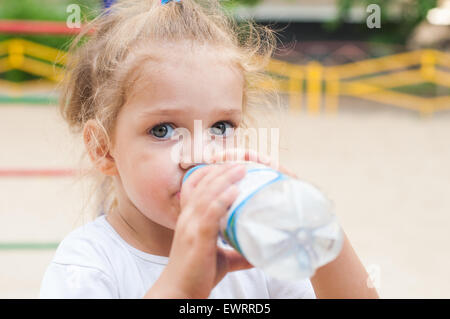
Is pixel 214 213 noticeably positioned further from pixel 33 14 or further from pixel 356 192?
pixel 33 14

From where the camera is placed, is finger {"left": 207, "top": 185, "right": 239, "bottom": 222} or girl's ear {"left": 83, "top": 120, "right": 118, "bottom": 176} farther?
girl's ear {"left": 83, "top": 120, "right": 118, "bottom": 176}

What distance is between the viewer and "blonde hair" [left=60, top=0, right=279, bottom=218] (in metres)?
1.35

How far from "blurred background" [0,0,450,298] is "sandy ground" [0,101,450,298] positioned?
13mm

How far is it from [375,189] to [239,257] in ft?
14.9

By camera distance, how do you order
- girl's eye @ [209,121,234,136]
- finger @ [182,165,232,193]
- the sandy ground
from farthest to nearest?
the sandy ground < girl's eye @ [209,121,234,136] < finger @ [182,165,232,193]

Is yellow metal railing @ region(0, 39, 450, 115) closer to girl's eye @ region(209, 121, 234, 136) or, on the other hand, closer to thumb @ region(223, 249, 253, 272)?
girl's eye @ region(209, 121, 234, 136)

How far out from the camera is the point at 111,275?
48.4 inches

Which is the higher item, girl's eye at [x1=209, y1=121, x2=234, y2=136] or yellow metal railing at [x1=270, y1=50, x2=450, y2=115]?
girl's eye at [x1=209, y1=121, x2=234, y2=136]

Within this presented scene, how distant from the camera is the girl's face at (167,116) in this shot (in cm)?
122

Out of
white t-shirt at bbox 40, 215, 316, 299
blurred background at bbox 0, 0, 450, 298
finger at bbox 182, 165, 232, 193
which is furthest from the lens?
blurred background at bbox 0, 0, 450, 298

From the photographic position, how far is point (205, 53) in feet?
4.30

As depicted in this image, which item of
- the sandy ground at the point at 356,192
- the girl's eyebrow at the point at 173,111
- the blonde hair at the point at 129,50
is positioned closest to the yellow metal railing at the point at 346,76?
the sandy ground at the point at 356,192

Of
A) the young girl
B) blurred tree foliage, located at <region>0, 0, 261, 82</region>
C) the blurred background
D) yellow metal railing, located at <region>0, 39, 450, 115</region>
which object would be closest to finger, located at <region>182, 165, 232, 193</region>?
the young girl

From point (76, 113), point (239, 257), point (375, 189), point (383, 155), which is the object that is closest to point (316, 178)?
point (375, 189)
